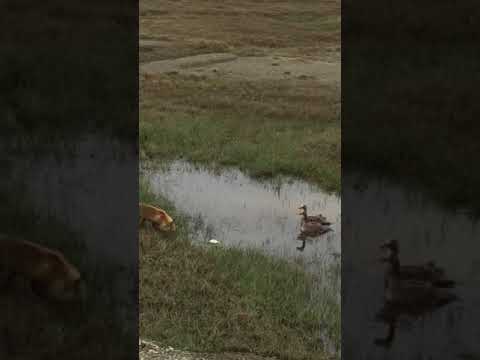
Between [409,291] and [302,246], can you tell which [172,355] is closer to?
[409,291]

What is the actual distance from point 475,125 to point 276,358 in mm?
2857

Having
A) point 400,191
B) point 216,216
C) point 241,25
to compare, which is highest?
point 241,25

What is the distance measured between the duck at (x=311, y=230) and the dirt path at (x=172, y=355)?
204cm

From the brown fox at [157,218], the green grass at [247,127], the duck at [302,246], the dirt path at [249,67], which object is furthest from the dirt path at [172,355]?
the dirt path at [249,67]

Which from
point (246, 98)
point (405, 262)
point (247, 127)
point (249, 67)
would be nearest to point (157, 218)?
point (405, 262)

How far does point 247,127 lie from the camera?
7.20 metres

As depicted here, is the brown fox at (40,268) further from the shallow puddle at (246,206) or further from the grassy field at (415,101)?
the grassy field at (415,101)

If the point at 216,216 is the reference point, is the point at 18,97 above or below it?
above

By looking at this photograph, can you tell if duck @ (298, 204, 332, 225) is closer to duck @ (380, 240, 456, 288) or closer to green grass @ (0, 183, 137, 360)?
duck @ (380, 240, 456, 288)

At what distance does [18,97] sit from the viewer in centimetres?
643

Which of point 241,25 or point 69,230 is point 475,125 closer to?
point 69,230

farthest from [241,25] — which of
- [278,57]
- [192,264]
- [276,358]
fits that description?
[276,358]

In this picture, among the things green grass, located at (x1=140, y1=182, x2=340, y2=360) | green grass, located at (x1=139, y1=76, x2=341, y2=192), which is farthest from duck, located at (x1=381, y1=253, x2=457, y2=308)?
green grass, located at (x1=139, y1=76, x2=341, y2=192)

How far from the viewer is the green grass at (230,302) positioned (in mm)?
3359
